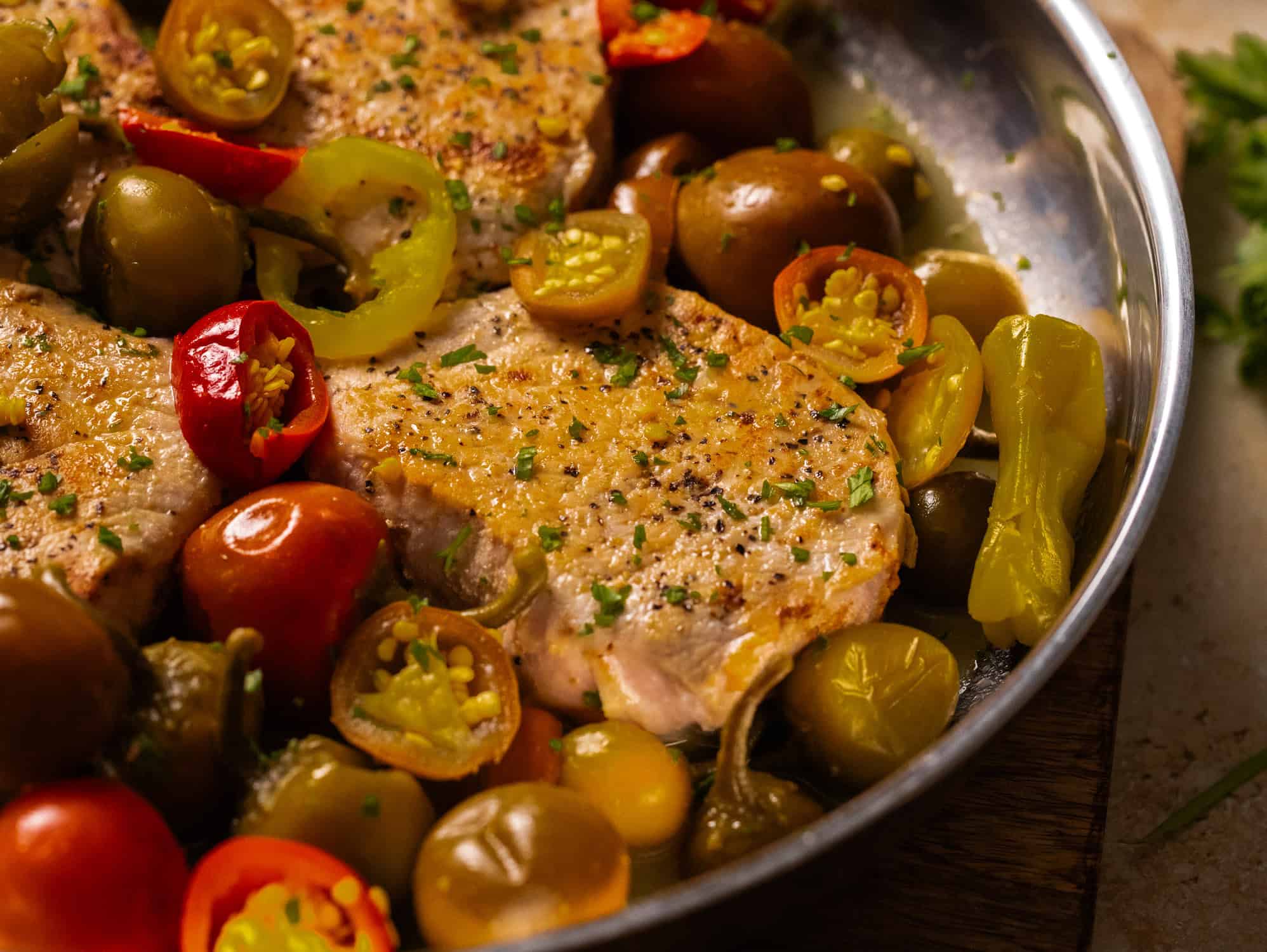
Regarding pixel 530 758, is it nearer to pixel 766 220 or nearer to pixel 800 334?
pixel 800 334

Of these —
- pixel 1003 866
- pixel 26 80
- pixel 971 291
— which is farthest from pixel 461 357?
pixel 1003 866

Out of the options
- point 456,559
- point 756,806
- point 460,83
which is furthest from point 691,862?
point 460,83

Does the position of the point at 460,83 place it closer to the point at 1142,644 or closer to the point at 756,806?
the point at 756,806

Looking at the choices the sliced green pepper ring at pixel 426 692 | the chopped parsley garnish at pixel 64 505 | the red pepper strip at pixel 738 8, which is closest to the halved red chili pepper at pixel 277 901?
the sliced green pepper ring at pixel 426 692

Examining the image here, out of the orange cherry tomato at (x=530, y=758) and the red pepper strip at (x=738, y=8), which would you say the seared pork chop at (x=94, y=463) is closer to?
the orange cherry tomato at (x=530, y=758)

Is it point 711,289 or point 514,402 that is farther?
point 711,289
